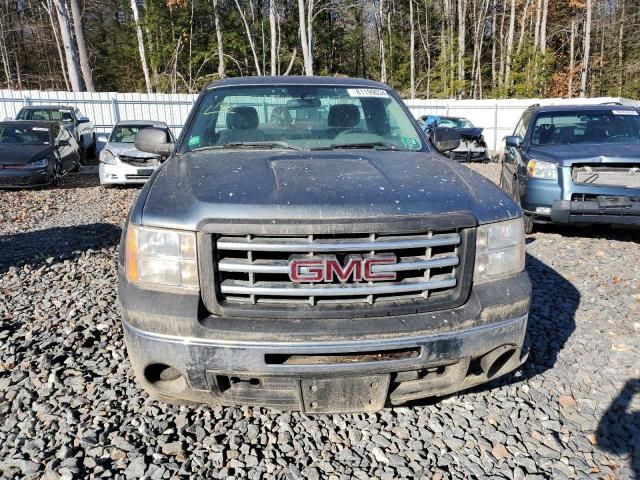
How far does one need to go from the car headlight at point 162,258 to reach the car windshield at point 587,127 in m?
5.99

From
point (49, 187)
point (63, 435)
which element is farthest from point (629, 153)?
point (49, 187)

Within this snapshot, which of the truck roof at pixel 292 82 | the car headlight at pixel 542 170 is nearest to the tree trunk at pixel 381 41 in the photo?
the car headlight at pixel 542 170

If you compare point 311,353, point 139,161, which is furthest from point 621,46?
point 311,353

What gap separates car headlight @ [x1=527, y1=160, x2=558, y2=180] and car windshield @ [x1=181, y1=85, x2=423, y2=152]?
118 inches

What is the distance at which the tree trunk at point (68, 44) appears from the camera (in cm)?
2033

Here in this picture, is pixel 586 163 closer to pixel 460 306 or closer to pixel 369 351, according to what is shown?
pixel 460 306

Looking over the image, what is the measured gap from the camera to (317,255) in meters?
2.08

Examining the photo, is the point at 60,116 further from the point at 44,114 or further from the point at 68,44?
the point at 68,44

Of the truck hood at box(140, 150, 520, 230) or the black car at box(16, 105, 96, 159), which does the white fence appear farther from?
the truck hood at box(140, 150, 520, 230)

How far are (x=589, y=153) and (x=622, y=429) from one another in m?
4.06

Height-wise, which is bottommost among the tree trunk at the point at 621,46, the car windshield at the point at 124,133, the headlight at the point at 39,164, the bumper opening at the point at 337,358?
the headlight at the point at 39,164

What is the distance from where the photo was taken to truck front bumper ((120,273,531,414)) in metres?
2.01

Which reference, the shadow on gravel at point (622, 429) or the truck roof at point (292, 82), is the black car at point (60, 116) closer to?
the truck roof at point (292, 82)

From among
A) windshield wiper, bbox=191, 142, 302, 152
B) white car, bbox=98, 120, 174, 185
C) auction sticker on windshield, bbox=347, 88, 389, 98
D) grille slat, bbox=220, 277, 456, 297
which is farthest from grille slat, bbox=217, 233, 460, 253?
white car, bbox=98, 120, 174, 185
